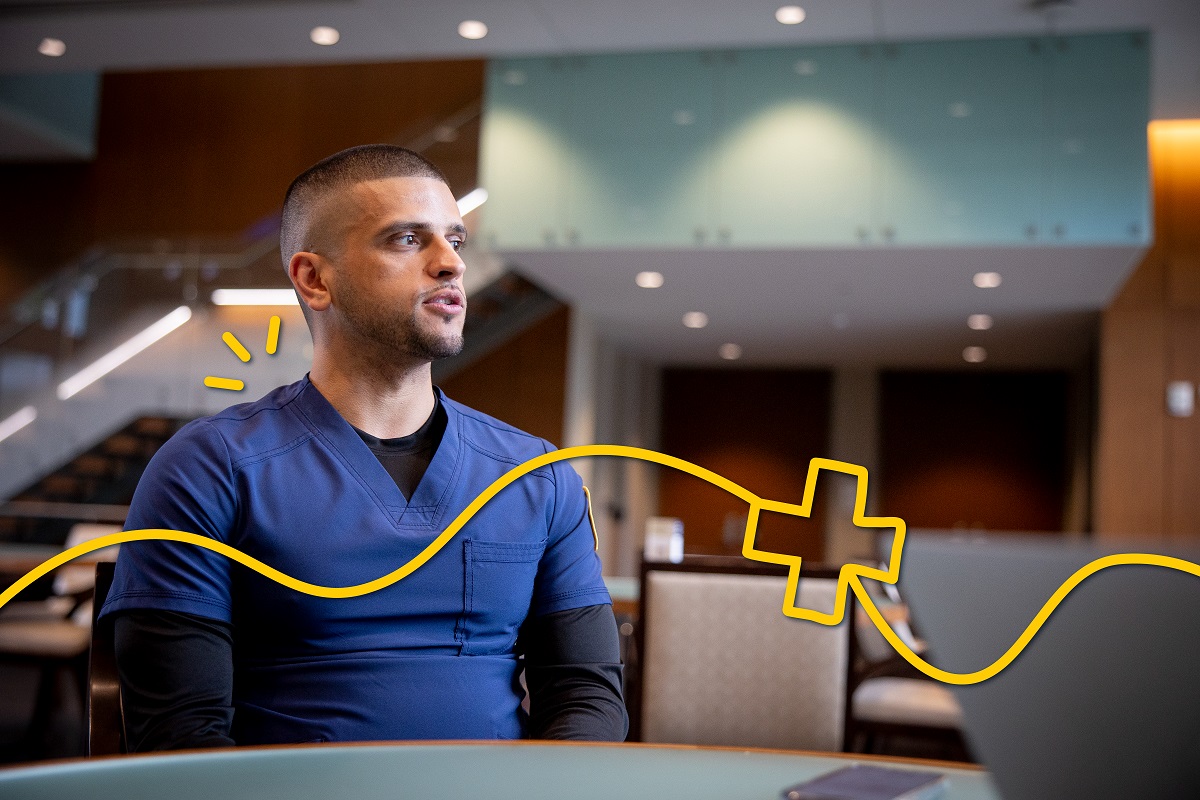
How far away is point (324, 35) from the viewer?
7270 millimetres

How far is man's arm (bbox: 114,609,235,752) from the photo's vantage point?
1241mm

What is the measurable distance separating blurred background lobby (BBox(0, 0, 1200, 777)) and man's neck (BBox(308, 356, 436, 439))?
2558 mm

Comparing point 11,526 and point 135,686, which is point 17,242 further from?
point 135,686

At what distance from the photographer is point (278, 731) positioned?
52.1 inches

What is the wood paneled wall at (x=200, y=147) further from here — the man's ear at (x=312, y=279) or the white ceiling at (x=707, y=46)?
the man's ear at (x=312, y=279)

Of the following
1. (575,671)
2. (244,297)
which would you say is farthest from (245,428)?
(244,297)

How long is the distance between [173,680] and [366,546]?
256 mm

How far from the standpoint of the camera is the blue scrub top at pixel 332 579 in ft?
4.34

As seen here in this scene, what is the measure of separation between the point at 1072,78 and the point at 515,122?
333 centimetres

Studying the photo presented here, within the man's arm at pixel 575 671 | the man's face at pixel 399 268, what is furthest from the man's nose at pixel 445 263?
the man's arm at pixel 575 671

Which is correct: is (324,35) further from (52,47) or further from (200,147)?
(200,147)

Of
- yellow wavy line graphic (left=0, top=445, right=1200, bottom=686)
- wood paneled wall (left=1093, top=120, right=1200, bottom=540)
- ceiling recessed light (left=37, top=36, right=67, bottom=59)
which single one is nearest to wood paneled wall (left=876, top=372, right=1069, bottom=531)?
wood paneled wall (left=1093, top=120, right=1200, bottom=540)

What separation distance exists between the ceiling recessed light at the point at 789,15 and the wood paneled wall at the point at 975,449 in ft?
21.0

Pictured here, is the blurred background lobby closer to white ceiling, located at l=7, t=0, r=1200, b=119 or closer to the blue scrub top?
white ceiling, located at l=7, t=0, r=1200, b=119
